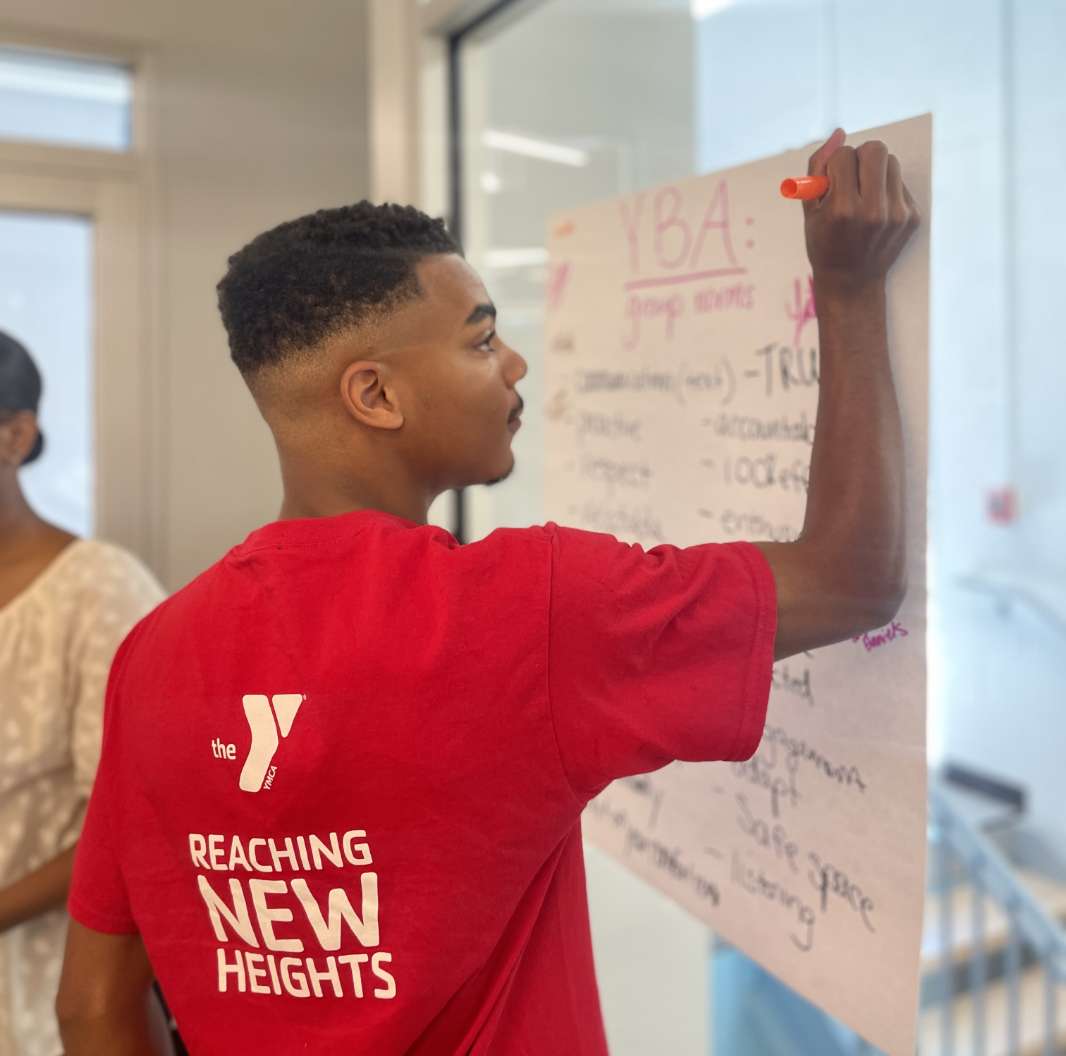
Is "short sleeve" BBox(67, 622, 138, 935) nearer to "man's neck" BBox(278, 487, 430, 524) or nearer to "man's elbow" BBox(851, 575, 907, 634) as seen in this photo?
"man's neck" BBox(278, 487, 430, 524)

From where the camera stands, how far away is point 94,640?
111 centimetres

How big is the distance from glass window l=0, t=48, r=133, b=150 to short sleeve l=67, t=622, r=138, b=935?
743mm

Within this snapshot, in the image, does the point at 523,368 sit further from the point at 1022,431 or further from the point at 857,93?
the point at 1022,431

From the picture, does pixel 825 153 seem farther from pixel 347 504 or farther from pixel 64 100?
pixel 64 100

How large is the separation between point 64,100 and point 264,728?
957 mm

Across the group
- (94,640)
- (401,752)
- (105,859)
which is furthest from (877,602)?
(94,640)

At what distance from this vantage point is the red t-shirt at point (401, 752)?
0.65 m

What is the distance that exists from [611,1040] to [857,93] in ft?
5.02

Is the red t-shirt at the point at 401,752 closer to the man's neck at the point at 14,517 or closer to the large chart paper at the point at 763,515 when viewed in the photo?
the large chart paper at the point at 763,515

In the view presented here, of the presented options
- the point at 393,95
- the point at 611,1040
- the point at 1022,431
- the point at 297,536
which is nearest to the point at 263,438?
the point at 297,536

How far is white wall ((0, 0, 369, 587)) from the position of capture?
1.23 meters

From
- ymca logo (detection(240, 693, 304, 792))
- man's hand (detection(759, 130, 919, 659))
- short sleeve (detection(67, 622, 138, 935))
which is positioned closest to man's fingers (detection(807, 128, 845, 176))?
man's hand (detection(759, 130, 919, 659))

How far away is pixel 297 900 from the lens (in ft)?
2.34

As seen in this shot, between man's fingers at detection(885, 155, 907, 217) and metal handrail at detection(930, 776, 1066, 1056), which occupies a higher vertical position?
man's fingers at detection(885, 155, 907, 217)
